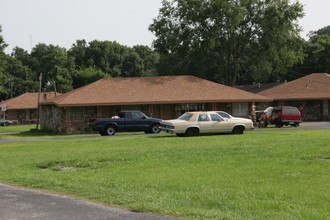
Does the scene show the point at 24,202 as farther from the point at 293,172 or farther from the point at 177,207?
the point at 293,172

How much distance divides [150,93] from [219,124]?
15.4m

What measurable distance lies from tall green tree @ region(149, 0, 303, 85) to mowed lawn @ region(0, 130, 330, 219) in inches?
1422

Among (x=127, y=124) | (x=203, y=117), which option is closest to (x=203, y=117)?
(x=203, y=117)

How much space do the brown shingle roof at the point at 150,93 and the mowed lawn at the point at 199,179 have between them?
69.7ft

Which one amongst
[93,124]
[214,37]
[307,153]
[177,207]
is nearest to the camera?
[177,207]

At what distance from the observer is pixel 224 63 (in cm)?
5716

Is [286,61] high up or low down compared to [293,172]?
up

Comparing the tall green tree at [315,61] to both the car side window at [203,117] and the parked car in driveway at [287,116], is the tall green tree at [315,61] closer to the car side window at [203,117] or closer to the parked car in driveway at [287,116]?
the parked car in driveway at [287,116]

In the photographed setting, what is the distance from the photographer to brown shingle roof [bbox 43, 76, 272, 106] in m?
39.7

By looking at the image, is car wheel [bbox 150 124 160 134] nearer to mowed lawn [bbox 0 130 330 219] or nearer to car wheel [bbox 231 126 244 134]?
car wheel [bbox 231 126 244 134]

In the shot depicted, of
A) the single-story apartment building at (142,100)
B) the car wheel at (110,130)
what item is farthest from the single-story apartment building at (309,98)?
the car wheel at (110,130)

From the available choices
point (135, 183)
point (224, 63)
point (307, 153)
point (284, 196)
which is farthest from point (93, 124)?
point (224, 63)

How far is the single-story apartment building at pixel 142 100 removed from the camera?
39312 mm

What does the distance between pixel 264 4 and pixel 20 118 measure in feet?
131
